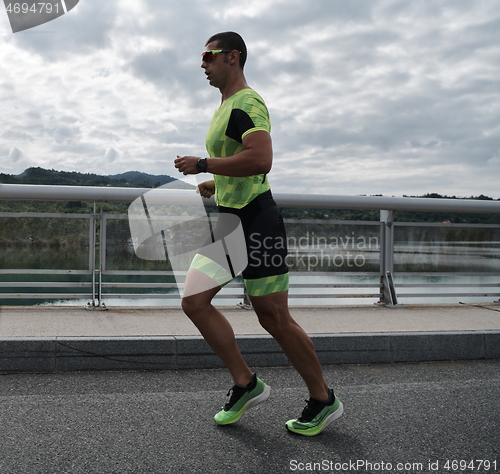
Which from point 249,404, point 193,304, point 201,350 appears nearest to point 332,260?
point 201,350

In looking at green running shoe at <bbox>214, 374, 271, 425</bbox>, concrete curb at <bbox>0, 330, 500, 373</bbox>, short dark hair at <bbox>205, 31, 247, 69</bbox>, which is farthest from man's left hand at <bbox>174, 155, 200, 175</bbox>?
concrete curb at <bbox>0, 330, 500, 373</bbox>

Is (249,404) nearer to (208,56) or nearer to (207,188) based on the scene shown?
(207,188)

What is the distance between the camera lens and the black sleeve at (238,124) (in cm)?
267

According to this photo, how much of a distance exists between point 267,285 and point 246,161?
2.07 ft

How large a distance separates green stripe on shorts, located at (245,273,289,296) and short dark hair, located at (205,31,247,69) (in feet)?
3.69

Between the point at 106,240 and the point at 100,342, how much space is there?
1.80m

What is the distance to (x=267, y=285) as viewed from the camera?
9.16 feet

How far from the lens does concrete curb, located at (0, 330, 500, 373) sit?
13.0 feet

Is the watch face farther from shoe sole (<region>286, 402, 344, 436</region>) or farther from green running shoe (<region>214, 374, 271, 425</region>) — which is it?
shoe sole (<region>286, 402, 344, 436</region>)

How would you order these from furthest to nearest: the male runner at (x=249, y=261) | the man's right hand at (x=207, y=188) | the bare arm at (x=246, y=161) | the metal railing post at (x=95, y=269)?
the metal railing post at (x=95, y=269), the man's right hand at (x=207, y=188), the male runner at (x=249, y=261), the bare arm at (x=246, y=161)

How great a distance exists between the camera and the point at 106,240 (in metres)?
5.68

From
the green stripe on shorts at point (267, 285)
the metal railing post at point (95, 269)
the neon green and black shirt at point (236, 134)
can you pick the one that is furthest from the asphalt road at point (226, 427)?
the metal railing post at point (95, 269)

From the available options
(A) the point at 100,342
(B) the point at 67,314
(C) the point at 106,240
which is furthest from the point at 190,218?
(A) the point at 100,342

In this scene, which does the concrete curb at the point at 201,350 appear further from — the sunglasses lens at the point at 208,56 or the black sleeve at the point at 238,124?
the sunglasses lens at the point at 208,56
